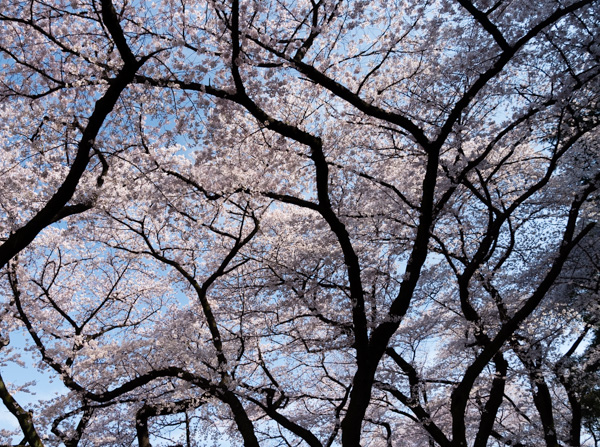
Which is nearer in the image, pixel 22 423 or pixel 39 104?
pixel 39 104

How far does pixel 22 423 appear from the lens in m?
8.68

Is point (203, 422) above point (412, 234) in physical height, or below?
below

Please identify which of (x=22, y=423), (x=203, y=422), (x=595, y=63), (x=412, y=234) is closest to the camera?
(x=595, y=63)

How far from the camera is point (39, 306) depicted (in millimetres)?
13500

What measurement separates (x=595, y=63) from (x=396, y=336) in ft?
27.6

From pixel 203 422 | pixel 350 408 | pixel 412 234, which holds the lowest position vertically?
pixel 350 408

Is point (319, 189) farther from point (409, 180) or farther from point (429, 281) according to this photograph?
point (429, 281)

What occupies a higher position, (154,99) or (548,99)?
(154,99)

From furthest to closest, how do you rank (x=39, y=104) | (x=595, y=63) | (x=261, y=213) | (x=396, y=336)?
(x=396, y=336) → (x=261, y=213) → (x=39, y=104) → (x=595, y=63)

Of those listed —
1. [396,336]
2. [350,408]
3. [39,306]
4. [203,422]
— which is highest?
[39,306]

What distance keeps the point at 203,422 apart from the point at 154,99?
1024 centimetres

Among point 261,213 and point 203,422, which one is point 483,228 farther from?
point 203,422

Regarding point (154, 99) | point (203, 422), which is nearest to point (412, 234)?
point (154, 99)

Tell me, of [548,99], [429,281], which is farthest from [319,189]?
[429,281]
